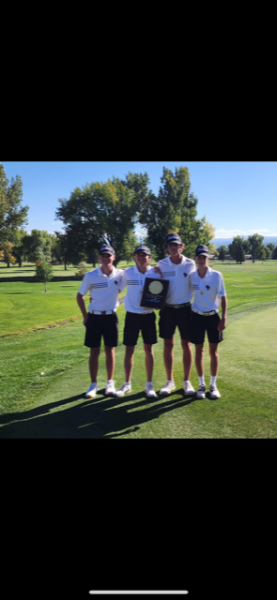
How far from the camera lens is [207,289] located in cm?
411

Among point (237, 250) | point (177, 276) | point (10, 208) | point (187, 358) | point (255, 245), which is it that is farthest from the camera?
point (255, 245)

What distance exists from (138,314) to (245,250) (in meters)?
55.3

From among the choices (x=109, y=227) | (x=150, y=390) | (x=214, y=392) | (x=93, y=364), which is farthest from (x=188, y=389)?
(x=109, y=227)

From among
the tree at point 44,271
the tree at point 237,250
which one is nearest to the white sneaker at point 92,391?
the tree at point 44,271

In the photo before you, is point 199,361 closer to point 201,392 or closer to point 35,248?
point 201,392

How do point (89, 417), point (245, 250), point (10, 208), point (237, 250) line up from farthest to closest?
point (245, 250)
point (237, 250)
point (10, 208)
point (89, 417)

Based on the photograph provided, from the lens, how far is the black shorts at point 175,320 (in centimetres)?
427

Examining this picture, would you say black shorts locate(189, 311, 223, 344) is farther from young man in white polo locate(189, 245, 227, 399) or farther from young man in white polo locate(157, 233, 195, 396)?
young man in white polo locate(157, 233, 195, 396)

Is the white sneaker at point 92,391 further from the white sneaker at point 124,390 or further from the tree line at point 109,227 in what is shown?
the tree line at point 109,227

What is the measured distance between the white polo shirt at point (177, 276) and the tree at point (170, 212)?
50.2 ft

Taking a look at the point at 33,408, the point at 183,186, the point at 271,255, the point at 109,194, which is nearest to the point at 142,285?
the point at 33,408

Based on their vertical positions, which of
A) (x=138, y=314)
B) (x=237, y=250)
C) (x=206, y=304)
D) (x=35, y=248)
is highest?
(x=237, y=250)

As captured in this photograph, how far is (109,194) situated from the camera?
83.4 ft

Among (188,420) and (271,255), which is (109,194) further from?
(271,255)
